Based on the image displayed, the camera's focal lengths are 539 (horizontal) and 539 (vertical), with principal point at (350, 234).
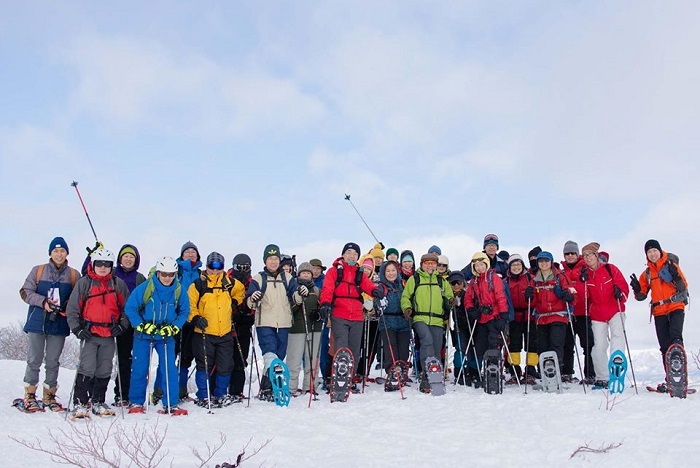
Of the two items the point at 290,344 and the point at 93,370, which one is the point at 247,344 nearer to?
the point at 290,344

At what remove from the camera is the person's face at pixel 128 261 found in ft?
29.4

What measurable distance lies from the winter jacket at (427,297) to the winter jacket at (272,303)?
2.17 meters

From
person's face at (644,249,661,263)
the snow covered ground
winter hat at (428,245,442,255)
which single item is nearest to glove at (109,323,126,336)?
the snow covered ground

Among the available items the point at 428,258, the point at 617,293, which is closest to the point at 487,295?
the point at 428,258

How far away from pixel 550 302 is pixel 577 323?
861 millimetres

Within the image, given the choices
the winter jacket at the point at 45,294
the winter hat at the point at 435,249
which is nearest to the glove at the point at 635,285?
the winter hat at the point at 435,249

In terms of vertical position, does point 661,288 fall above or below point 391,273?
below

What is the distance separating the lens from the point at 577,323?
10305 millimetres

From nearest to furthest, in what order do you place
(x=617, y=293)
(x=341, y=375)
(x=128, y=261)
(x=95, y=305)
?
1. (x=95, y=305)
2. (x=341, y=375)
3. (x=128, y=261)
4. (x=617, y=293)

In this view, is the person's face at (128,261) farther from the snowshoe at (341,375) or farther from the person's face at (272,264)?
the snowshoe at (341,375)

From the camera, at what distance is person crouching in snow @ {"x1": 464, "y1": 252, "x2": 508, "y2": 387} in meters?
9.84

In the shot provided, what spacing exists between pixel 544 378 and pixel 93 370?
7.18 meters

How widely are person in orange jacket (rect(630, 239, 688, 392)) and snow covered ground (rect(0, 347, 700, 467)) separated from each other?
1211 mm

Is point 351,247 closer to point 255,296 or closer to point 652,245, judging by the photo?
point 255,296
